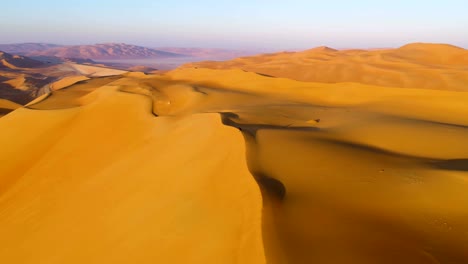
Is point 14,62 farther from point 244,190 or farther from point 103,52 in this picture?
point 103,52

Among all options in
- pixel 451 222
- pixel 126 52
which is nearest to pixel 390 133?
pixel 451 222

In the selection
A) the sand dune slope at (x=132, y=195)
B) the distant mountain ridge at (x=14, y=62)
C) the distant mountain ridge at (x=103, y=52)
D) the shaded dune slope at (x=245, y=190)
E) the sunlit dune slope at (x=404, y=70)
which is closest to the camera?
the shaded dune slope at (x=245, y=190)

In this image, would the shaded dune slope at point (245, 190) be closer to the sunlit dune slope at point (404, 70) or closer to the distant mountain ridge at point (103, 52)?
the sunlit dune slope at point (404, 70)

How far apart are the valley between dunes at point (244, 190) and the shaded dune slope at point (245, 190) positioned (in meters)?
0.02

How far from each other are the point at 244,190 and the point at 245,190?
0.02 meters

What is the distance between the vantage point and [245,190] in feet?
11.5

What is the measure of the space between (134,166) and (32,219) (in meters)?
1.83

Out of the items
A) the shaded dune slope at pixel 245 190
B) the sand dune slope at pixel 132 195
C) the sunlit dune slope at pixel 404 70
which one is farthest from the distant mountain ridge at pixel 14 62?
the shaded dune slope at pixel 245 190

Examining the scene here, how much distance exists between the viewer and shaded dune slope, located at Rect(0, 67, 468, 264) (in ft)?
9.07

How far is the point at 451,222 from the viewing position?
10.1 feet

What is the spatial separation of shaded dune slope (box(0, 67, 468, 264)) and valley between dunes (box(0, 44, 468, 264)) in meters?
0.02

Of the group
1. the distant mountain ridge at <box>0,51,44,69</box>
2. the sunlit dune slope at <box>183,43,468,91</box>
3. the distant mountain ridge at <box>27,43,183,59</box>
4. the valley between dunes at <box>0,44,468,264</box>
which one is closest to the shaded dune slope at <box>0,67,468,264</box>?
the valley between dunes at <box>0,44,468,264</box>

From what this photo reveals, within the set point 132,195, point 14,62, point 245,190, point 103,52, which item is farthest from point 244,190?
Result: point 103,52

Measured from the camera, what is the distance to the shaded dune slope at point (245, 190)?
2764 mm
